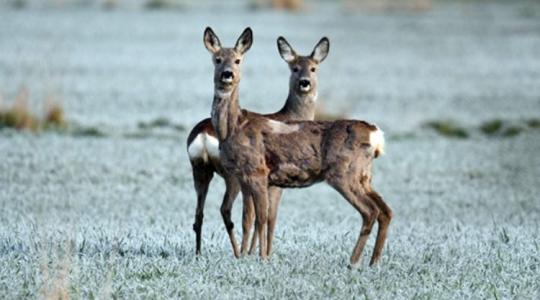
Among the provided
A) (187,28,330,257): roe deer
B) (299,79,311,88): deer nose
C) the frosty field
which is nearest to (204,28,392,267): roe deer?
(187,28,330,257): roe deer

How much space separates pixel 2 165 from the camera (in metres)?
17.5

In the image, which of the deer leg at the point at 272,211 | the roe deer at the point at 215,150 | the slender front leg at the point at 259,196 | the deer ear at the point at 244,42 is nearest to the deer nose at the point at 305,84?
the roe deer at the point at 215,150

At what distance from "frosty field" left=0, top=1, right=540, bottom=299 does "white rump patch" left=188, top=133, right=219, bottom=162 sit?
2.65 feet

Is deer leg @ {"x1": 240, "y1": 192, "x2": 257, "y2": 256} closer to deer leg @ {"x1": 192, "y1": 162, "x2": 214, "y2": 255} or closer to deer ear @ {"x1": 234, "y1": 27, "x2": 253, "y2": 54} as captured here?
deer leg @ {"x1": 192, "y1": 162, "x2": 214, "y2": 255}

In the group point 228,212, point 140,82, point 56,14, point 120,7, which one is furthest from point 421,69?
point 228,212

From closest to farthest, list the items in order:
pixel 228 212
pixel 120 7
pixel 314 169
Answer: pixel 314 169
pixel 228 212
pixel 120 7

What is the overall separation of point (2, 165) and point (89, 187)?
5.94ft

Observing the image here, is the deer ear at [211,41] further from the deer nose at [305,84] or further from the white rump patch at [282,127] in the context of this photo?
the deer nose at [305,84]

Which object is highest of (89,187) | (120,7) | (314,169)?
(314,169)

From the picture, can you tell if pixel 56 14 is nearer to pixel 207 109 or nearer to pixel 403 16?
pixel 403 16

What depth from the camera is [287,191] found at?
17422 millimetres

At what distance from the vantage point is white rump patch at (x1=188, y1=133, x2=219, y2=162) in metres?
10.5

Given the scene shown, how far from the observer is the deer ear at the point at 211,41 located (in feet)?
34.3

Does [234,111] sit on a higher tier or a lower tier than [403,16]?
higher
